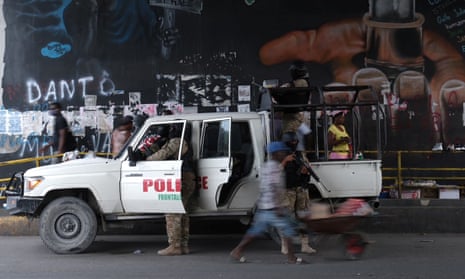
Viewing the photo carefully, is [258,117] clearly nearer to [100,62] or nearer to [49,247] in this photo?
[49,247]

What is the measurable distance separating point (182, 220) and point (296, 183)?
1791 millimetres

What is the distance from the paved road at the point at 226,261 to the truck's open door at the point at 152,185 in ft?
2.48

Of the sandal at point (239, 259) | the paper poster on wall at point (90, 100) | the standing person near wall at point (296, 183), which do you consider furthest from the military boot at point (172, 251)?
the paper poster on wall at point (90, 100)

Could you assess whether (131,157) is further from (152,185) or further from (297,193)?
(297,193)

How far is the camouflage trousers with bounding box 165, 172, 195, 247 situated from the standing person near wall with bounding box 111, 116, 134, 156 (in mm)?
2923

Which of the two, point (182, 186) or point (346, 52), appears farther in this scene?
point (346, 52)

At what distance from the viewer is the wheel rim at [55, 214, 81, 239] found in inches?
331

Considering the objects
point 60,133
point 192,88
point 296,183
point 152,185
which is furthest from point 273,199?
point 192,88

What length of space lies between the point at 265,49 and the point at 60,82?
192 inches

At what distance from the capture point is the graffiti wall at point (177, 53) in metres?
13.1

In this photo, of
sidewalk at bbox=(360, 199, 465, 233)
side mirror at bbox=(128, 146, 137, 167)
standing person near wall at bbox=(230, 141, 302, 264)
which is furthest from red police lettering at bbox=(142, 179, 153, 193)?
sidewalk at bbox=(360, 199, 465, 233)

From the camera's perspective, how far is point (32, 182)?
846 centimetres

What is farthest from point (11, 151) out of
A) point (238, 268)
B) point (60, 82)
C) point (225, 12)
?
point (238, 268)

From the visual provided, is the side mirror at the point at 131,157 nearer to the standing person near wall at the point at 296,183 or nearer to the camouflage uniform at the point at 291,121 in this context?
the standing person near wall at the point at 296,183
